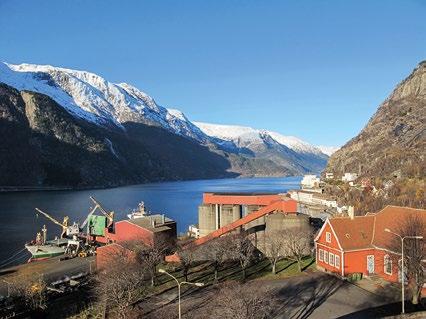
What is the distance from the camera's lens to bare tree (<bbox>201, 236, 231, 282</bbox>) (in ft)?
191

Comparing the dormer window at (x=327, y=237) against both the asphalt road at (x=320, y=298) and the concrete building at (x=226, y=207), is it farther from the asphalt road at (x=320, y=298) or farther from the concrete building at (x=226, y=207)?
the concrete building at (x=226, y=207)

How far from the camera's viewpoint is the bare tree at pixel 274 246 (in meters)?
57.2

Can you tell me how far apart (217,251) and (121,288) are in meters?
15.0

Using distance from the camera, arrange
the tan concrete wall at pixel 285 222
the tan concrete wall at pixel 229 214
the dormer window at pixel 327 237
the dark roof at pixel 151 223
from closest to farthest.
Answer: the dormer window at pixel 327 237
the tan concrete wall at pixel 285 222
the dark roof at pixel 151 223
the tan concrete wall at pixel 229 214

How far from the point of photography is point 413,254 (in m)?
44.7

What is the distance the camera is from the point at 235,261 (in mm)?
64062

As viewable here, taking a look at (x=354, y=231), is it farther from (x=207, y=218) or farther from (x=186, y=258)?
(x=207, y=218)

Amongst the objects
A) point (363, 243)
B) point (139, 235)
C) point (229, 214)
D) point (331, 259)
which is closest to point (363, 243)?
point (363, 243)

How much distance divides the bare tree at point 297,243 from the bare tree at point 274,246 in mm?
580

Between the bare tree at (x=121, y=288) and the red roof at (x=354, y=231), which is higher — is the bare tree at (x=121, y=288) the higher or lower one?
the lower one

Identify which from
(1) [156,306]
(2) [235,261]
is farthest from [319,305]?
(2) [235,261]

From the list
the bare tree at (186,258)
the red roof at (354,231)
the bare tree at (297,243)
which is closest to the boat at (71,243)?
the bare tree at (186,258)

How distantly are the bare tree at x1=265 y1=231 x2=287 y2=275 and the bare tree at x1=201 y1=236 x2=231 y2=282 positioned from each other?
18.2 feet

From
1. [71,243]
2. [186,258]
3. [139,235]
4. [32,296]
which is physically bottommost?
[71,243]
